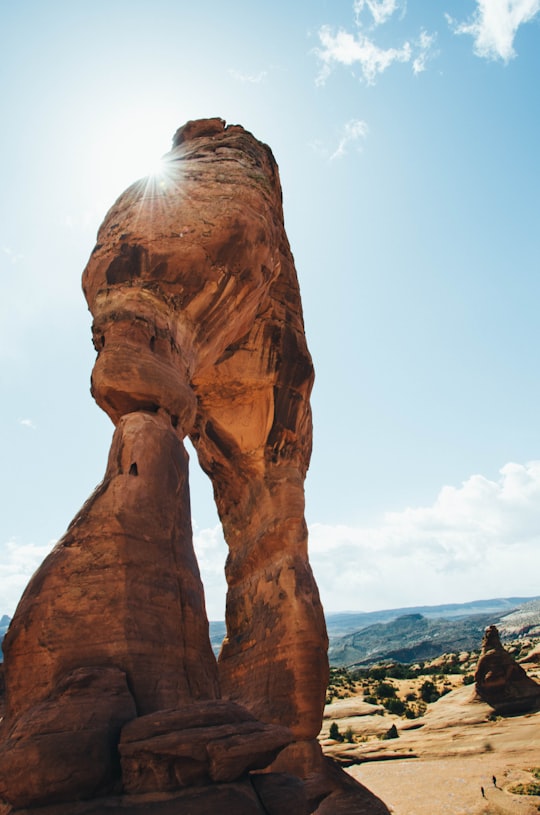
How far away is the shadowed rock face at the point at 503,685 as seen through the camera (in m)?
21.1

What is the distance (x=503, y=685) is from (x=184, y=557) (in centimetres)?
2048

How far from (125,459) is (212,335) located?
3323mm

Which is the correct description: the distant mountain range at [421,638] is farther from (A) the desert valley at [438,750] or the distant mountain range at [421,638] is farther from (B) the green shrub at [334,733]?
(B) the green shrub at [334,733]

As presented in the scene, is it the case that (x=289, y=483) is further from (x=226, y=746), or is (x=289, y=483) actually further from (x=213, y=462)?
(x=226, y=746)

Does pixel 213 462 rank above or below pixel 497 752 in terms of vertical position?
above

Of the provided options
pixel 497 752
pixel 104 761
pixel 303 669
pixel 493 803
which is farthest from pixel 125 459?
pixel 497 752

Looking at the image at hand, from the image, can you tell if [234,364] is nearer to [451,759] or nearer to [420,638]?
[451,759]

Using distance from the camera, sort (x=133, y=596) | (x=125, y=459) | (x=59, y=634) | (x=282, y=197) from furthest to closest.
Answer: (x=282, y=197) → (x=125, y=459) → (x=133, y=596) → (x=59, y=634)

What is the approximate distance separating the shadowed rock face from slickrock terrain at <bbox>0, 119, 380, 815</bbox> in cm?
1601

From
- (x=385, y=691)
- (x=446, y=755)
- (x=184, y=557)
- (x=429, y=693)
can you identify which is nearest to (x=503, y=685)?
(x=446, y=755)

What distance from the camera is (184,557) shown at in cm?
612

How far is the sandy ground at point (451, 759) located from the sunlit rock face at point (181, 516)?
19.7 ft

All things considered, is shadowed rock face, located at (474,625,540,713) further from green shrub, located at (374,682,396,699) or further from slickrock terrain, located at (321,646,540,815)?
green shrub, located at (374,682,396,699)

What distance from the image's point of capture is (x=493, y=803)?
11633 mm
